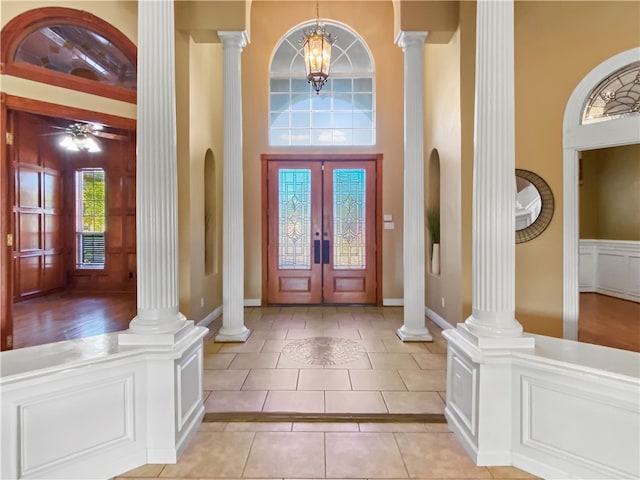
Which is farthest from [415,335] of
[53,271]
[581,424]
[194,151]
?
[53,271]

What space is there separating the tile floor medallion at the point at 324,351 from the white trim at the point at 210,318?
1381mm

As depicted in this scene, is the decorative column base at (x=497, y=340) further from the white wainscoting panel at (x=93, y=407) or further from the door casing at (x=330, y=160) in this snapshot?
the door casing at (x=330, y=160)

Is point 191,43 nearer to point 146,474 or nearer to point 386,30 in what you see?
point 386,30

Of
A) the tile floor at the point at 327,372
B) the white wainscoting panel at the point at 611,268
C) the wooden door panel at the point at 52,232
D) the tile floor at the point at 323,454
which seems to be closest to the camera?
the tile floor at the point at 323,454

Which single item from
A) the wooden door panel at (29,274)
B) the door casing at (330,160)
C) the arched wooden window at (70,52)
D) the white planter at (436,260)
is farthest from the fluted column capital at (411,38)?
the wooden door panel at (29,274)

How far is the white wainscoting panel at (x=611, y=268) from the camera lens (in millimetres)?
6750

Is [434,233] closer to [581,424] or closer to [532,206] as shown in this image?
[532,206]

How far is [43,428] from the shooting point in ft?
6.37

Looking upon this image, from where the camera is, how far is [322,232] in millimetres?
6500

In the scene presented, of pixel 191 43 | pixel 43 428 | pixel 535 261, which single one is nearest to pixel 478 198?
pixel 535 261

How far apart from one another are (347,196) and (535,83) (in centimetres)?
328

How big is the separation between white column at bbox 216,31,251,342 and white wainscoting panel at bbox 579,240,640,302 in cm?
707

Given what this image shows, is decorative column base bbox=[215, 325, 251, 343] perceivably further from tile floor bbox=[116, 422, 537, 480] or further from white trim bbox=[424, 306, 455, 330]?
white trim bbox=[424, 306, 455, 330]

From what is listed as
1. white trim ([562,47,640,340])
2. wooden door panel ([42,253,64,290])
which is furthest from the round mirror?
wooden door panel ([42,253,64,290])
